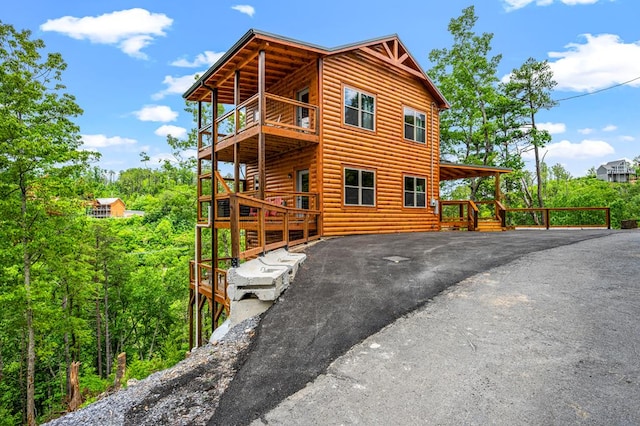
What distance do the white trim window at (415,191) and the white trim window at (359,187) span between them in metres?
2.19

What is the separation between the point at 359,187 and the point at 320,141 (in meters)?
2.29

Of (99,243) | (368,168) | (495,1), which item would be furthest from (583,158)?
(99,243)

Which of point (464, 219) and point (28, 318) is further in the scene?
point (464, 219)

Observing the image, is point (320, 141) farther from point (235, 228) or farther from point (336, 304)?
point (336, 304)

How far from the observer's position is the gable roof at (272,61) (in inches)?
365

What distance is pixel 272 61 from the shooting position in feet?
35.8

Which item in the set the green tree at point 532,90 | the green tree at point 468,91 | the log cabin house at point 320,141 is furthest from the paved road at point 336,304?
the green tree at point 532,90

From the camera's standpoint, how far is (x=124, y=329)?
81.7 ft

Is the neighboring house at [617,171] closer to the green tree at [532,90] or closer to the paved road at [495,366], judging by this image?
the green tree at [532,90]

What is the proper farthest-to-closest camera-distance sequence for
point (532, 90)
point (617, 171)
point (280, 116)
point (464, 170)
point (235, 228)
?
point (617, 171), point (532, 90), point (464, 170), point (280, 116), point (235, 228)

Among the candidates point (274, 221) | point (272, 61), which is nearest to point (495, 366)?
point (274, 221)

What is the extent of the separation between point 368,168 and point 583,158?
6126 cm

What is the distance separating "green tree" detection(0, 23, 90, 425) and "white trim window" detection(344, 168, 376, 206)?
10376 millimetres

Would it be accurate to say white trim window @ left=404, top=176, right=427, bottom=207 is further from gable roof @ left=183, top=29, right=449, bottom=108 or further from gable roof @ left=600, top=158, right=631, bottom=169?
gable roof @ left=600, top=158, right=631, bottom=169
